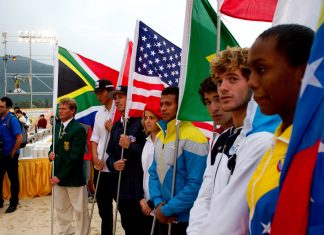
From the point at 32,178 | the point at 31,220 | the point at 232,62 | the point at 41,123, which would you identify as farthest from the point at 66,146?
the point at 41,123

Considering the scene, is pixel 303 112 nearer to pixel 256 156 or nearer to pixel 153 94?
pixel 256 156

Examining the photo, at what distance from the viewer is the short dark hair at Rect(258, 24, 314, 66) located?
98cm

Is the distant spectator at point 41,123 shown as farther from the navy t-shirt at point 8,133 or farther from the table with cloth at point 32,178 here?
the navy t-shirt at point 8,133

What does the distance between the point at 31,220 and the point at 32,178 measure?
155 cm

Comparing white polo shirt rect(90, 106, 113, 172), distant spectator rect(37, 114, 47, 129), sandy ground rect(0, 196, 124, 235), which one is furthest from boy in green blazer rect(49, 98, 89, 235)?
distant spectator rect(37, 114, 47, 129)

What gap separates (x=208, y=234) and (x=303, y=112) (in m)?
0.81

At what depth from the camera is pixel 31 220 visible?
5906 mm

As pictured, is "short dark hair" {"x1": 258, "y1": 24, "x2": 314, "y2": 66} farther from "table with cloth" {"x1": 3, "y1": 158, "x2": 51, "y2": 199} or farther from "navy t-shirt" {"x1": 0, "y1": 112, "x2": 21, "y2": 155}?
"table with cloth" {"x1": 3, "y1": 158, "x2": 51, "y2": 199}

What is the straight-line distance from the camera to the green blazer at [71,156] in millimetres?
4598

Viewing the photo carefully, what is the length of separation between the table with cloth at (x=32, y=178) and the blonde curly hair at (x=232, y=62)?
6271 mm

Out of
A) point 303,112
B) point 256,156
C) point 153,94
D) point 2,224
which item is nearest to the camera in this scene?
point 303,112

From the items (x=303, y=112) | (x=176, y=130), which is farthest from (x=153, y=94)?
(x=303, y=112)

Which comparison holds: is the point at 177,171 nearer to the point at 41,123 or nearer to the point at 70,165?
the point at 70,165

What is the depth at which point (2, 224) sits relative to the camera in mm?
5602
